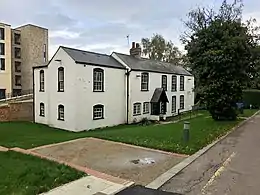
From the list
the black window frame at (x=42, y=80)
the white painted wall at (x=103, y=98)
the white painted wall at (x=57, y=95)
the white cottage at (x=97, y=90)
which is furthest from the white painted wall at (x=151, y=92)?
the black window frame at (x=42, y=80)

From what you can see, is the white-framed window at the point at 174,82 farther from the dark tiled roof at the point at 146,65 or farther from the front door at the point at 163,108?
the front door at the point at 163,108

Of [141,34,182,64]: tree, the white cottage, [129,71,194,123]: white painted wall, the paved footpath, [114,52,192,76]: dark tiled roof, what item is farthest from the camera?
[141,34,182,64]: tree

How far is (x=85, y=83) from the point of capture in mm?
22812

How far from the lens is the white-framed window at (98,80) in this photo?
2371 cm

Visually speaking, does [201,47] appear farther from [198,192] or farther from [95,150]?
→ [198,192]

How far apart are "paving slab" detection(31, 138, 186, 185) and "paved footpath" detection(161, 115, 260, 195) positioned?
732 mm

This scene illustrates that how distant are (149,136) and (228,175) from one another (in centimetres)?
643

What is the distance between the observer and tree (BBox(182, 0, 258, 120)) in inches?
792

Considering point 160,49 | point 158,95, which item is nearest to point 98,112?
point 158,95

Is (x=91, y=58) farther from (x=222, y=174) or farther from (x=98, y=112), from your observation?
(x=222, y=174)

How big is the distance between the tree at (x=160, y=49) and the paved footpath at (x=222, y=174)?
44.9 metres

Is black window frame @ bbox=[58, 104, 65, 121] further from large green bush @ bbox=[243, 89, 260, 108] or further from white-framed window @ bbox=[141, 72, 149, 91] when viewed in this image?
large green bush @ bbox=[243, 89, 260, 108]

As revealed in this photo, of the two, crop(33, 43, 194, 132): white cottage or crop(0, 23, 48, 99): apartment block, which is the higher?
crop(0, 23, 48, 99): apartment block

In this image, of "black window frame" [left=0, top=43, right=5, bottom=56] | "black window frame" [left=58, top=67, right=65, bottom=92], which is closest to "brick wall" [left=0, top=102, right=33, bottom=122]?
"black window frame" [left=58, top=67, right=65, bottom=92]
